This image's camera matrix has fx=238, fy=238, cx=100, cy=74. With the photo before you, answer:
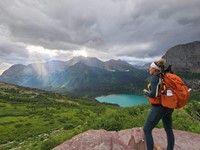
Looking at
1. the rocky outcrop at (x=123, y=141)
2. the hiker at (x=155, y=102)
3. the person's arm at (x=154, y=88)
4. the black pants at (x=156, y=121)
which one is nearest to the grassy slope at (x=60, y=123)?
the rocky outcrop at (x=123, y=141)

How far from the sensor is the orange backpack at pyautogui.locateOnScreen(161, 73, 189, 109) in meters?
8.94

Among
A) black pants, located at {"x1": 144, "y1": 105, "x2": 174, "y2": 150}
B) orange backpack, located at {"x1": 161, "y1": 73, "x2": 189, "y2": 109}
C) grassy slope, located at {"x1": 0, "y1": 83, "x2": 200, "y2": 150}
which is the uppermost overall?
orange backpack, located at {"x1": 161, "y1": 73, "x2": 189, "y2": 109}

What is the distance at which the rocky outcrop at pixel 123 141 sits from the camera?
11.4 meters

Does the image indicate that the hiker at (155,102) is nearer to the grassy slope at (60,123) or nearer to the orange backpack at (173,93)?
the orange backpack at (173,93)

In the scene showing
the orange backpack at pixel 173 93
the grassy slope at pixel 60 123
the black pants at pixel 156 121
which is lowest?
the grassy slope at pixel 60 123

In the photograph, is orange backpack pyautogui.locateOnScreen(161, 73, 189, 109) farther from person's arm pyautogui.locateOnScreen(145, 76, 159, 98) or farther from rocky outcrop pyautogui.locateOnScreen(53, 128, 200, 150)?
rocky outcrop pyautogui.locateOnScreen(53, 128, 200, 150)

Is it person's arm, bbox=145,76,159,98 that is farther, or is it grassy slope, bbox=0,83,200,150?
grassy slope, bbox=0,83,200,150

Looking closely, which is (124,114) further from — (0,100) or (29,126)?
(0,100)

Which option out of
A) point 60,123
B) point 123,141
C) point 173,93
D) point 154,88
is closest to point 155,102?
point 154,88

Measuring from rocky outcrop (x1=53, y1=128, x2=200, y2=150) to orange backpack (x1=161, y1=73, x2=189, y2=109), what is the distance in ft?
10.8

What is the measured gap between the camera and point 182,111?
19.5 metres

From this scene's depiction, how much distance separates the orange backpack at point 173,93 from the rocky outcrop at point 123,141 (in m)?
3.28

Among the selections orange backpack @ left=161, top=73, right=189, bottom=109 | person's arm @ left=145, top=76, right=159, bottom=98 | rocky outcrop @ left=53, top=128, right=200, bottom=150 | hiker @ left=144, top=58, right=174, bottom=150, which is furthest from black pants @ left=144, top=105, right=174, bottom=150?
rocky outcrop @ left=53, top=128, right=200, bottom=150

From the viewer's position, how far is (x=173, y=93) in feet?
29.5
